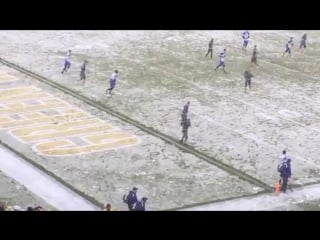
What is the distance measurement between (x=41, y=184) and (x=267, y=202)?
6682 millimetres

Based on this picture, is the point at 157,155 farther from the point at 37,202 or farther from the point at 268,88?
the point at 268,88

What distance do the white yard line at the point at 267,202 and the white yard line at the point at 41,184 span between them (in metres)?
3.10

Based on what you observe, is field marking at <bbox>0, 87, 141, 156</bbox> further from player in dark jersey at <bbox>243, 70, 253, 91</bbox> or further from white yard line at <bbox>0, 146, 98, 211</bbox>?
player in dark jersey at <bbox>243, 70, 253, 91</bbox>

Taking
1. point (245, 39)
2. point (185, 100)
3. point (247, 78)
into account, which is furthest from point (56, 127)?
point (245, 39)

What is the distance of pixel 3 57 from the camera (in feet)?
120

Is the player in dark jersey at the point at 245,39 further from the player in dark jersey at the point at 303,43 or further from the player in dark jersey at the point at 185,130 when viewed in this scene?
the player in dark jersey at the point at 185,130

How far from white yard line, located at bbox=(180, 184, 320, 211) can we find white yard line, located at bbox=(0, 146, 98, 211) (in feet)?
10.2

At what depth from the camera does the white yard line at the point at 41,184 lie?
2047 centimetres

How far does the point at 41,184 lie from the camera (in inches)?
859

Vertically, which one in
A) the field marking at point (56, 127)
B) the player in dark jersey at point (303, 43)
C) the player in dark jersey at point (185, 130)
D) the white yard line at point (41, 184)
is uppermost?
the player in dark jersey at point (303, 43)

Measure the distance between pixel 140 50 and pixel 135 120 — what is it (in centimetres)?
1231

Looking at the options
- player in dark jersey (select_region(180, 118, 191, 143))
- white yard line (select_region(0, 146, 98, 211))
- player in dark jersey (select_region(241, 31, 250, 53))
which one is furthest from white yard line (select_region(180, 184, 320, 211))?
player in dark jersey (select_region(241, 31, 250, 53))

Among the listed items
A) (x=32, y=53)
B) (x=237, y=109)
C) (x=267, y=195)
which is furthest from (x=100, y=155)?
(x=32, y=53)

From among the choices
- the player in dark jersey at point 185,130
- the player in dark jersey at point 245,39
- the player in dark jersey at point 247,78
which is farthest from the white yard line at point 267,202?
the player in dark jersey at point 245,39
